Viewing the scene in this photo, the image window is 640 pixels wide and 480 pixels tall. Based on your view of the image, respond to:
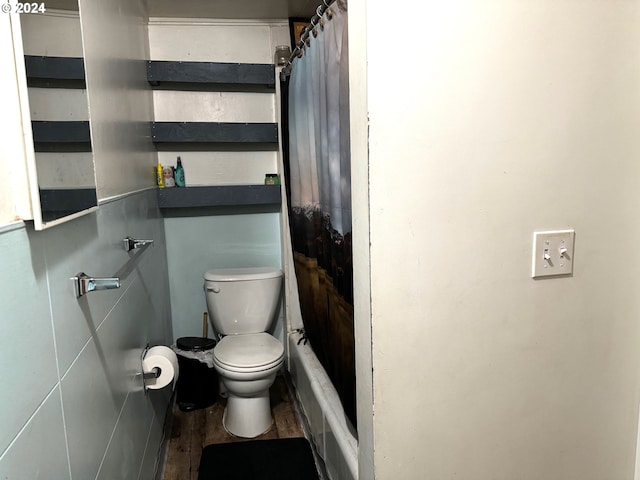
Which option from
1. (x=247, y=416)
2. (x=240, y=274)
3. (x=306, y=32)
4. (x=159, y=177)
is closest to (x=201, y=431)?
(x=247, y=416)

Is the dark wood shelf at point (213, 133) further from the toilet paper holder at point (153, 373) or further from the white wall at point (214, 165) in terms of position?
the toilet paper holder at point (153, 373)

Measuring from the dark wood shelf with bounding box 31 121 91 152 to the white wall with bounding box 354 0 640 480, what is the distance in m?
0.66

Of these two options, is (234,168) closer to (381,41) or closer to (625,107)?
(381,41)

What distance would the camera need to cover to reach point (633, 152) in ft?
3.81

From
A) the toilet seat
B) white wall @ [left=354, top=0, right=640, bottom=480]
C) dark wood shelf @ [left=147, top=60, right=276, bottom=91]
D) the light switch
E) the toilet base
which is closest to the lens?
white wall @ [left=354, top=0, right=640, bottom=480]

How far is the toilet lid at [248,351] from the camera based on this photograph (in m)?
2.18

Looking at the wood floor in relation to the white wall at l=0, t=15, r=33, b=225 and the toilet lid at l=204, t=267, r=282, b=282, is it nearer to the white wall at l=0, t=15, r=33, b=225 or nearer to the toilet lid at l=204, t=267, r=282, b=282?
the toilet lid at l=204, t=267, r=282, b=282

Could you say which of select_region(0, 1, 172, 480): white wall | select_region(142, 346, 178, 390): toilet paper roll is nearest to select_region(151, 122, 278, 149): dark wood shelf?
select_region(0, 1, 172, 480): white wall

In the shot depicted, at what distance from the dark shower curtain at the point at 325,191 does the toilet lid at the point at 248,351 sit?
0.21m

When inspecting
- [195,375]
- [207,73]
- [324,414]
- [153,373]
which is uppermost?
[207,73]

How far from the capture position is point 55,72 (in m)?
0.94

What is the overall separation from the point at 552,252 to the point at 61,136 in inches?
46.8

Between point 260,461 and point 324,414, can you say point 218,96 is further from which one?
point 260,461

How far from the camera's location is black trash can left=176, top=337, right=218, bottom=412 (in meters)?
2.50
